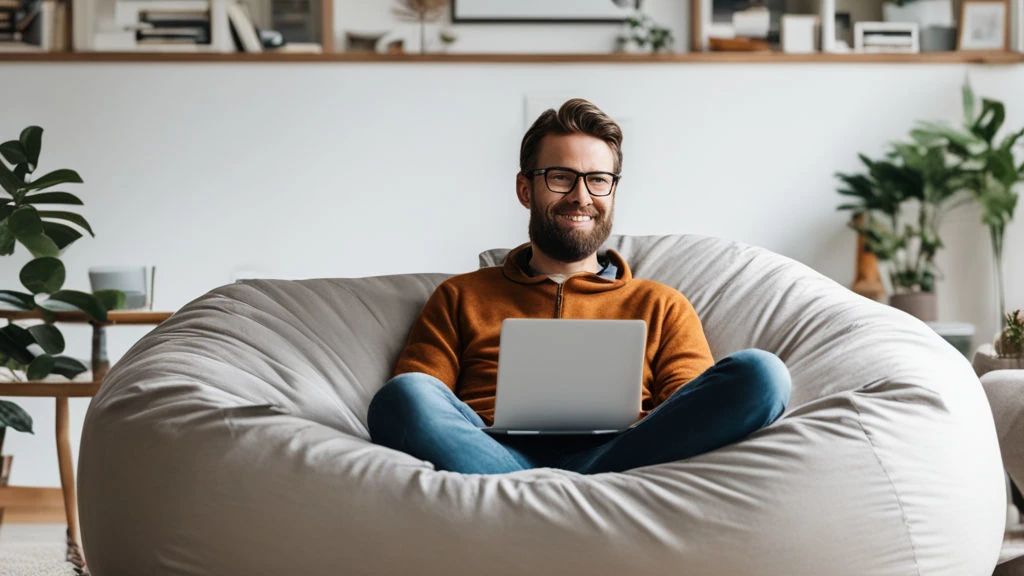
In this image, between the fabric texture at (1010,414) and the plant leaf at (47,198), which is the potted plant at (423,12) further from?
the fabric texture at (1010,414)

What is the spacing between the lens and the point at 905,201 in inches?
174

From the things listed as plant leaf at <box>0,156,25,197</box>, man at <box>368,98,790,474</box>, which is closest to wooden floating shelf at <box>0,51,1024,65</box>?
plant leaf at <box>0,156,25,197</box>

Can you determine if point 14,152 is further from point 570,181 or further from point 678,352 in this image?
point 678,352

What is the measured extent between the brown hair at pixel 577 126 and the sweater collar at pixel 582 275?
18cm

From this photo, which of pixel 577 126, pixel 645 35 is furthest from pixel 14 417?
pixel 645 35

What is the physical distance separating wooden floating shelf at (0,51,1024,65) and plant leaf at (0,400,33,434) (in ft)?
7.19

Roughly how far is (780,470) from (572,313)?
728 mm

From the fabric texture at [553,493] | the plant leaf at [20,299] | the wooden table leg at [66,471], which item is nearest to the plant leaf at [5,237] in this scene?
the plant leaf at [20,299]

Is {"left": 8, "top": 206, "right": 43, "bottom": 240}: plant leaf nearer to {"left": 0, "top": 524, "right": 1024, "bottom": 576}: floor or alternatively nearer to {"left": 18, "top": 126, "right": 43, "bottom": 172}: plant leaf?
{"left": 18, "top": 126, "right": 43, "bottom": 172}: plant leaf

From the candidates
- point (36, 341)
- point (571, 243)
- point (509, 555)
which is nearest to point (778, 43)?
point (571, 243)

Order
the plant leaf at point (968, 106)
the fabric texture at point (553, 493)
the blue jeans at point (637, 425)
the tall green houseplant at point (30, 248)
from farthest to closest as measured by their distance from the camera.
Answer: the plant leaf at point (968, 106)
the tall green houseplant at point (30, 248)
the blue jeans at point (637, 425)
the fabric texture at point (553, 493)

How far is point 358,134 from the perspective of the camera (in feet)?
14.5

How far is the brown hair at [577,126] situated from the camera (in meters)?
2.33

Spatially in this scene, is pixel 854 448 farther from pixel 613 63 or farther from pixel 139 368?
pixel 613 63
